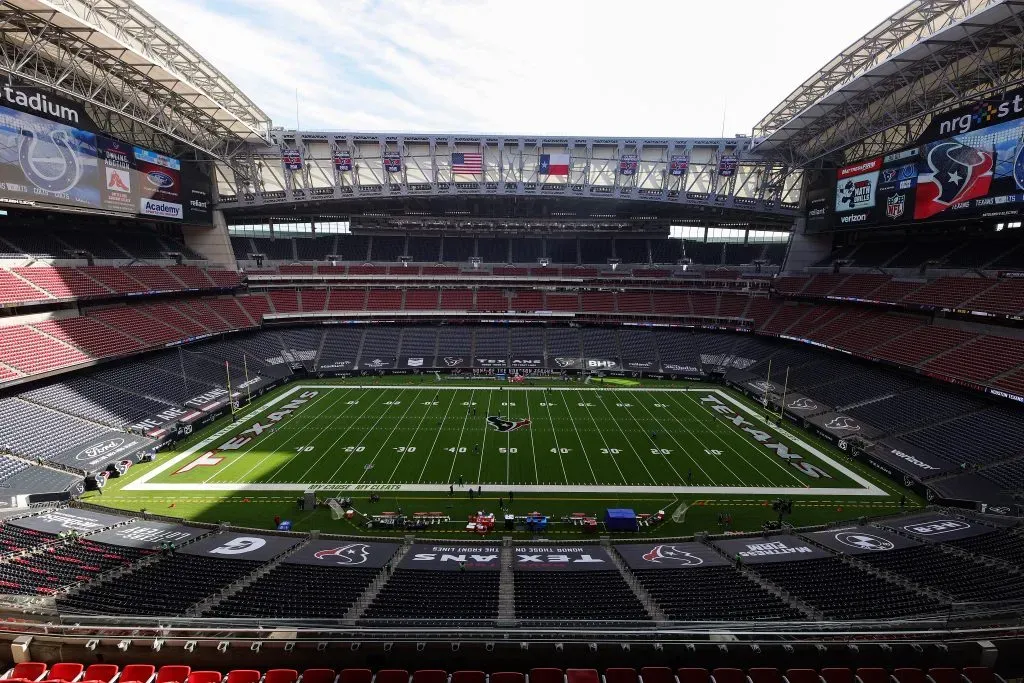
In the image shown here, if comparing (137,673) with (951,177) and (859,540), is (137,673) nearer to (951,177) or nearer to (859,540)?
(859,540)

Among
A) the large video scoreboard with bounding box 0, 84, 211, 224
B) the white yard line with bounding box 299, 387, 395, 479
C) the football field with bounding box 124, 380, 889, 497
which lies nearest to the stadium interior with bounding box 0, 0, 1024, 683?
the large video scoreboard with bounding box 0, 84, 211, 224

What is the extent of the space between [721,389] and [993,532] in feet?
91.0

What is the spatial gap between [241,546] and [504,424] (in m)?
19.3

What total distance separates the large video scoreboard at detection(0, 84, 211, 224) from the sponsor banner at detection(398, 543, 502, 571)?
37.3 meters

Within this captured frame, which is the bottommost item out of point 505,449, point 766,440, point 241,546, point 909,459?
point 505,449

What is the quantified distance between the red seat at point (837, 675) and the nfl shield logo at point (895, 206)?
41.9 metres

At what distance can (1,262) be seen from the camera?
109 ft

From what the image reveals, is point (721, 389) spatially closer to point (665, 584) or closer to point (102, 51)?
point (665, 584)

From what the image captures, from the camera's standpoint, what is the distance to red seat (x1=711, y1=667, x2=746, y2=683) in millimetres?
9000

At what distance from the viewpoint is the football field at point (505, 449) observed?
2645 cm

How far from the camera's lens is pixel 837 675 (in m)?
9.05

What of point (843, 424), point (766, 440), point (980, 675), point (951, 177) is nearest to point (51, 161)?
point (980, 675)

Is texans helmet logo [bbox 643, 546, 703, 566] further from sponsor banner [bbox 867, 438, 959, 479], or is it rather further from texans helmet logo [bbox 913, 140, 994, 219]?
texans helmet logo [bbox 913, 140, 994, 219]

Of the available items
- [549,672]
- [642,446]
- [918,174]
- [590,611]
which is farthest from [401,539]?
[918,174]
